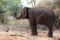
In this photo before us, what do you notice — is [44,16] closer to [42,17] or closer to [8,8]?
[42,17]

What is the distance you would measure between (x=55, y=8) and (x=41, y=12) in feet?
11.5

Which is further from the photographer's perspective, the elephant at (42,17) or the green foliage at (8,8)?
the green foliage at (8,8)

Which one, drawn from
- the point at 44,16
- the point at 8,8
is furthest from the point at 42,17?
the point at 8,8

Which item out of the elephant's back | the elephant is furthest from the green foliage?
the elephant's back

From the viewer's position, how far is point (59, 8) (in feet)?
40.5

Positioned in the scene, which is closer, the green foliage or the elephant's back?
the elephant's back

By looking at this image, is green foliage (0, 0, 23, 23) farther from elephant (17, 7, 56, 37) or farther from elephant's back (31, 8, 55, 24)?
elephant's back (31, 8, 55, 24)

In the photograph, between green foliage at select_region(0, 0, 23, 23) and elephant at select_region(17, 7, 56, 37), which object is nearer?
elephant at select_region(17, 7, 56, 37)

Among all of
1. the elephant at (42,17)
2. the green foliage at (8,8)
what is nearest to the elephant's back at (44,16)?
the elephant at (42,17)

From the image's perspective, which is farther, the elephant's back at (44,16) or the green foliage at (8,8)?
the green foliage at (8,8)

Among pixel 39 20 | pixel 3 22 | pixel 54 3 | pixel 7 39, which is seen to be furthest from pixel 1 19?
pixel 7 39

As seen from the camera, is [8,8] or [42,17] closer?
[42,17]

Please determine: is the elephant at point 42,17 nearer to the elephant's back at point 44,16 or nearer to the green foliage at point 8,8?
the elephant's back at point 44,16

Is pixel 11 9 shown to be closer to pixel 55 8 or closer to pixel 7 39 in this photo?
pixel 55 8
